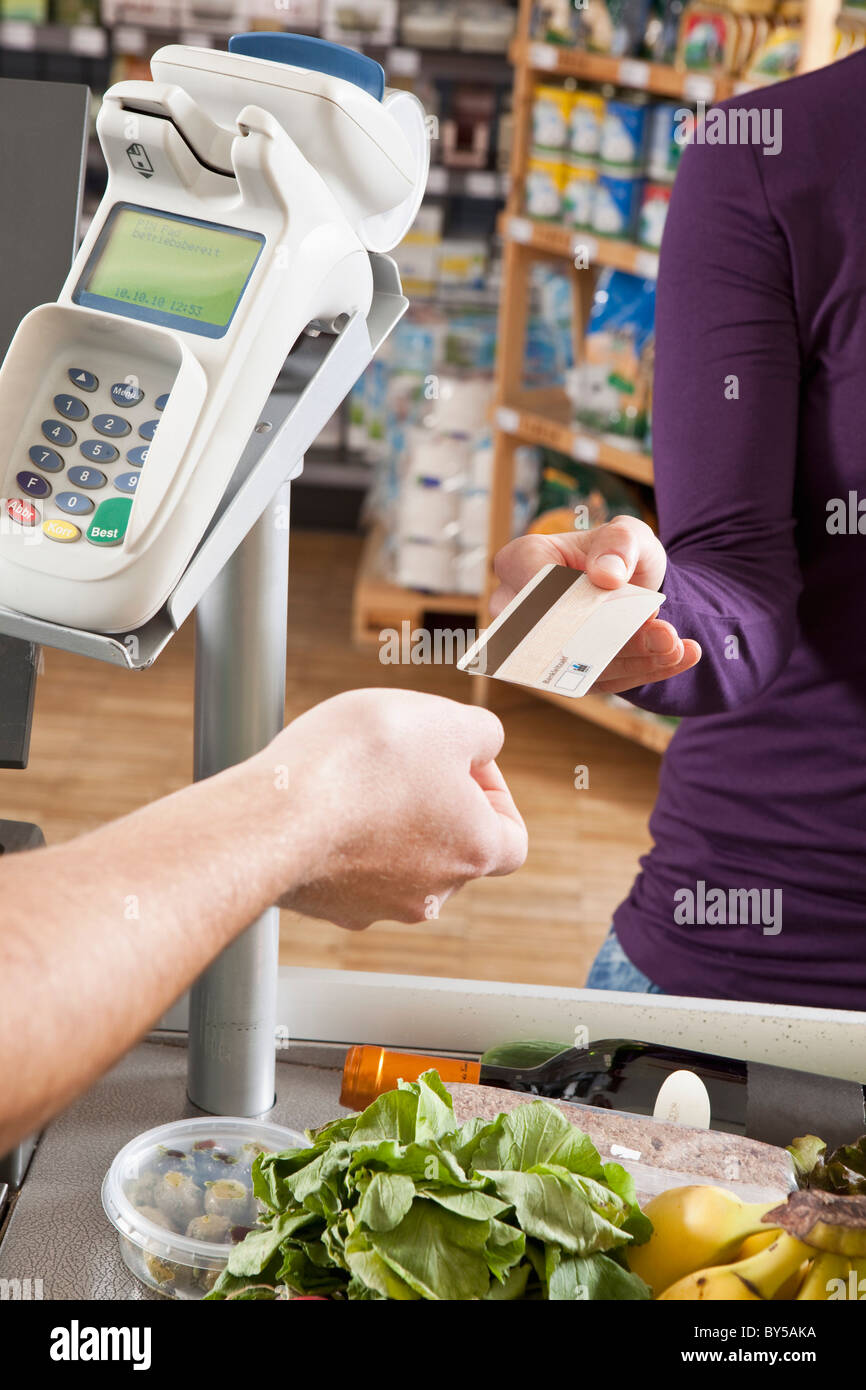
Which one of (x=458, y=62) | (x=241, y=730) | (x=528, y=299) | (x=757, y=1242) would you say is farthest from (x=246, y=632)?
(x=458, y=62)

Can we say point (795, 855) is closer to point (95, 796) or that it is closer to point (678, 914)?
point (678, 914)

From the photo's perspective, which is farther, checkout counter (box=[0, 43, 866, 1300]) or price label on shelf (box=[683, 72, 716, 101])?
price label on shelf (box=[683, 72, 716, 101])

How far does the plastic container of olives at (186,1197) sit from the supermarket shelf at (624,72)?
2.69 m

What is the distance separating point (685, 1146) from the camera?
768 mm

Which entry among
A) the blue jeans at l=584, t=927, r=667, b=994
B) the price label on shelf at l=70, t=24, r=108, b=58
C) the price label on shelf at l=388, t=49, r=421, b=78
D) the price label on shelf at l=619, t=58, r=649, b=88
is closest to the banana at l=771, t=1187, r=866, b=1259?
the blue jeans at l=584, t=927, r=667, b=994

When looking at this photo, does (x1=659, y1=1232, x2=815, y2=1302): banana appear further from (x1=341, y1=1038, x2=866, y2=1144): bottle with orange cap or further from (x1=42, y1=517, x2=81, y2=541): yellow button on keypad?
(x1=42, y1=517, x2=81, y2=541): yellow button on keypad

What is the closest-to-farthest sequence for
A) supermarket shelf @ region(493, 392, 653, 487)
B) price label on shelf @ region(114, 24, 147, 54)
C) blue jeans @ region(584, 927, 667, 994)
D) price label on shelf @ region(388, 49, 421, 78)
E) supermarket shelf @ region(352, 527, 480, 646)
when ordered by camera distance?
blue jeans @ region(584, 927, 667, 994), supermarket shelf @ region(493, 392, 653, 487), supermarket shelf @ region(352, 527, 480, 646), price label on shelf @ region(388, 49, 421, 78), price label on shelf @ region(114, 24, 147, 54)

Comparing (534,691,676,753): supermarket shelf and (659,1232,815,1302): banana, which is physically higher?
(659,1232,815,1302): banana

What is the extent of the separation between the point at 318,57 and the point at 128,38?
4.04 metres

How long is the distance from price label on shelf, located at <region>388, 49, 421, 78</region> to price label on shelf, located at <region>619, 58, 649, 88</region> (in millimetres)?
1164

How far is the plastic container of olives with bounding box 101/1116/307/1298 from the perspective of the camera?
0.73m

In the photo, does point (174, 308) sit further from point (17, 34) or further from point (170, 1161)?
point (17, 34)

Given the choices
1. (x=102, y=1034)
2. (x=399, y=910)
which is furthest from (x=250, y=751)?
(x=102, y=1034)

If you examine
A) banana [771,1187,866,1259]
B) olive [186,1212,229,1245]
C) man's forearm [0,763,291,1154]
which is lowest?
olive [186,1212,229,1245]
